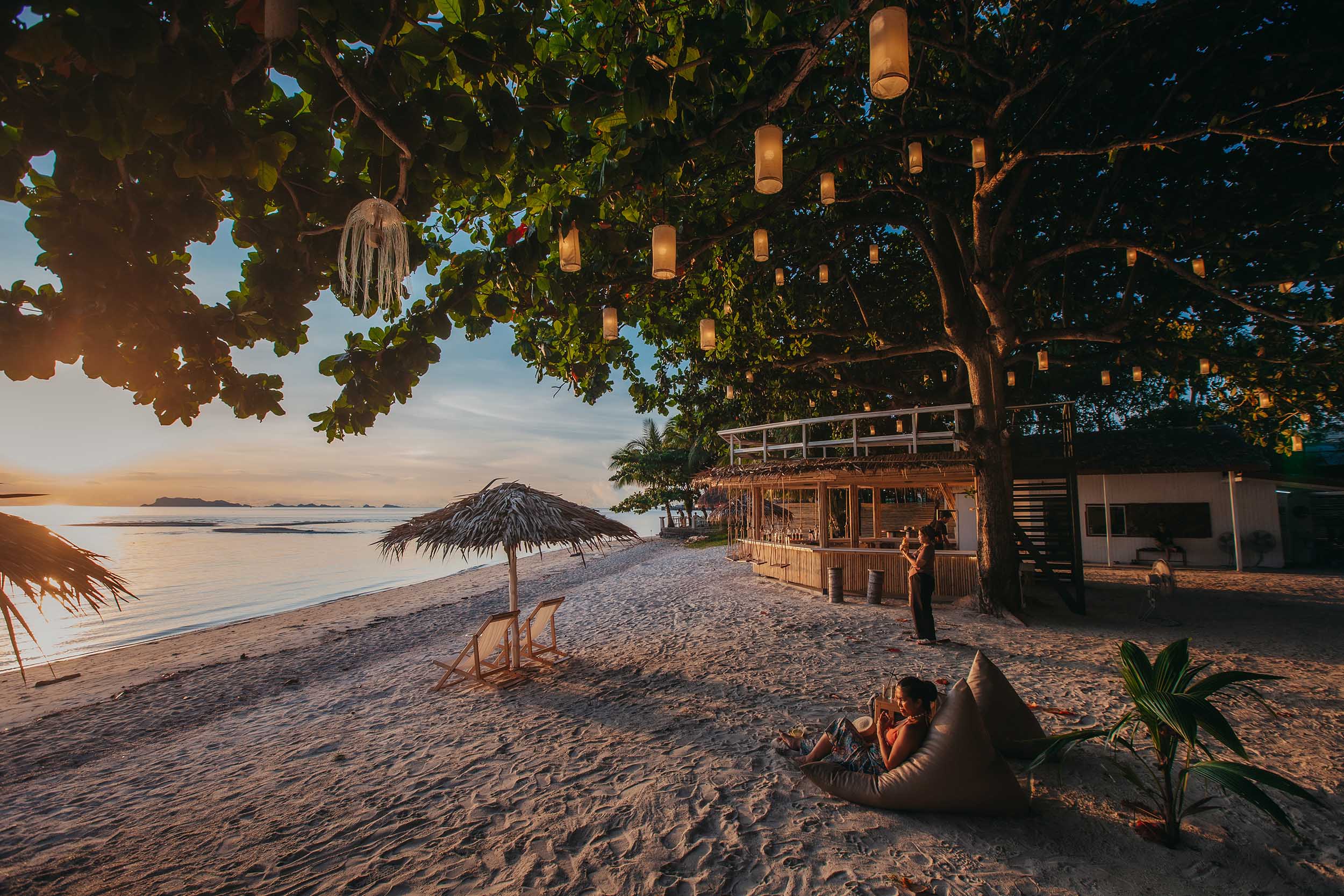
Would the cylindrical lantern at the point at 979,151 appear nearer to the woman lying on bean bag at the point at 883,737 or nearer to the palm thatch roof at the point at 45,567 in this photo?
the woman lying on bean bag at the point at 883,737

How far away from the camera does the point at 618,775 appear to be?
444cm

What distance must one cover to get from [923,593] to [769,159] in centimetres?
663

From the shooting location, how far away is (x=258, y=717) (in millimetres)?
6840

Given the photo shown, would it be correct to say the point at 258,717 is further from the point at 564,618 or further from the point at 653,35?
the point at 653,35

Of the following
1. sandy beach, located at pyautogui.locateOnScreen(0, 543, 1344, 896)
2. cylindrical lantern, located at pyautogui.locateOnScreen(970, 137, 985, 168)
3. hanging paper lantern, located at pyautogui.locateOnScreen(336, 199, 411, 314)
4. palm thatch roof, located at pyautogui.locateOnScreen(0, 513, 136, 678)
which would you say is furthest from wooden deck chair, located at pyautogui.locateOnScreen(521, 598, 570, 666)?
cylindrical lantern, located at pyautogui.locateOnScreen(970, 137, 985, 168)

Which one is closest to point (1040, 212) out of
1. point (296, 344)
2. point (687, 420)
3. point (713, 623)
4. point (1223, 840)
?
point (687, 420)

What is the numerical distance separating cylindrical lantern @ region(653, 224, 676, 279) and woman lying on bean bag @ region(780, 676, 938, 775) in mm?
3392

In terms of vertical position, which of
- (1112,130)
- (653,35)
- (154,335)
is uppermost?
(1112,130)

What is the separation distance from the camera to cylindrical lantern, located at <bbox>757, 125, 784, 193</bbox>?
3.32m

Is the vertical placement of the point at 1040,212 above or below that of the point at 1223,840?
above

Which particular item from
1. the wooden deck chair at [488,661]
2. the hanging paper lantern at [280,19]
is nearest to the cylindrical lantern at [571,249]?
the hanging paper lantern at [280,19]

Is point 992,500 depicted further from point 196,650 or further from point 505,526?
point 196,650

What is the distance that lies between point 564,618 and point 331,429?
864cm

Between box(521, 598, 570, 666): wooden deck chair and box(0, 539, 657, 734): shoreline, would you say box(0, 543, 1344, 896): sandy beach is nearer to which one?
box(0, 539, 657, 734): shoreline
